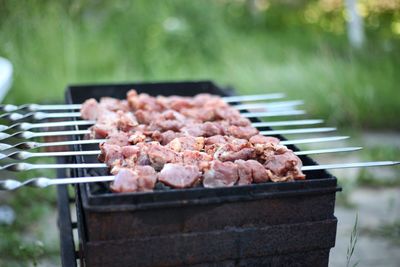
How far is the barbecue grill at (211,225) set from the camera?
1594 millimetres

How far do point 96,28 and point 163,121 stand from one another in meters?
5.02

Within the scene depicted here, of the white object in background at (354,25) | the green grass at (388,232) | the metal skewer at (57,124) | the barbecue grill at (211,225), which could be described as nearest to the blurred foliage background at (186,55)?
the white object in background at (354,25)

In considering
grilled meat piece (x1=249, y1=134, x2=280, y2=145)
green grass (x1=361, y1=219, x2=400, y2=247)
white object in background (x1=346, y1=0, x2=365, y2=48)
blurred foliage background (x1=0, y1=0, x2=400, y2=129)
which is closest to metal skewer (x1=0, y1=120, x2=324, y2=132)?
grilled meat piece (x1=249, y1=134, x2=280, y2=145)

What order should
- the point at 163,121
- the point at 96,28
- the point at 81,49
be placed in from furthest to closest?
1. the point at 96,28
2. the point at 81,49
3. the point at 163,121

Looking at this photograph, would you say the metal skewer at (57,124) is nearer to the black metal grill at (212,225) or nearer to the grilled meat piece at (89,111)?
the grilled meat piece at (89,111)

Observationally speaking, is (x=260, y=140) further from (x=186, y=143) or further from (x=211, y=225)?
(x=211, y=225)

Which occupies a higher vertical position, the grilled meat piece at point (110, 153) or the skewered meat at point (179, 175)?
the grilled meat piece at point (110, 153)

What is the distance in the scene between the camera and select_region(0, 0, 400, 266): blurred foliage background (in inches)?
209

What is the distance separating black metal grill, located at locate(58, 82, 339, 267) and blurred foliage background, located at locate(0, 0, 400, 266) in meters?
2.21

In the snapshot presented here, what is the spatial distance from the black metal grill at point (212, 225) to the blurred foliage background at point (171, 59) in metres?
2.21

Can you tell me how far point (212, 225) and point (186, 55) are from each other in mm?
5796

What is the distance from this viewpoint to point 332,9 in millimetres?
10578

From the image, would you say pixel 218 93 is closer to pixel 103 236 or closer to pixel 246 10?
pixel 103 236

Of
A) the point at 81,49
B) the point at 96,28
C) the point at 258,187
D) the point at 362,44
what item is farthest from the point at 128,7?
the point at 258,187
